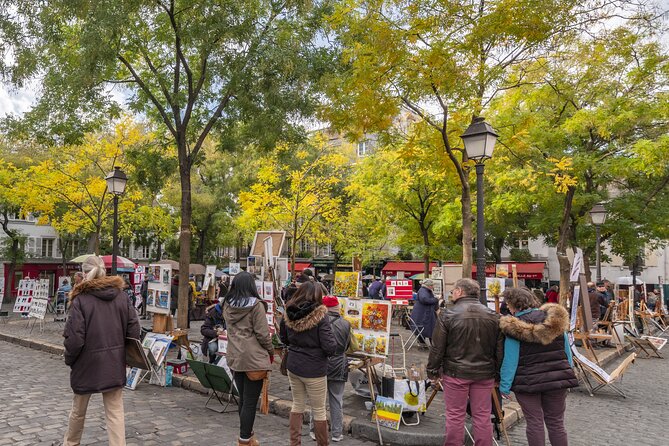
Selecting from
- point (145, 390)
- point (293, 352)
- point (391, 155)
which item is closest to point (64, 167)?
point (391, 155)

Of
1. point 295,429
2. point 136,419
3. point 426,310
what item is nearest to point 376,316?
point 295,429

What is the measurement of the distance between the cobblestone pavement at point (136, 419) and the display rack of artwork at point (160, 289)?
2.50 m

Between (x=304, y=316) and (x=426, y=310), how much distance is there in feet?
23.5

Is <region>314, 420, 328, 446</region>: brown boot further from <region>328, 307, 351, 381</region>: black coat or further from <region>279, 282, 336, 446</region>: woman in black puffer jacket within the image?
<region>328, 307, 351, 381</region>: black coat

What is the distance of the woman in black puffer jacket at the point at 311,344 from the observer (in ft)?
15.9

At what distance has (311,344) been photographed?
4863 mm

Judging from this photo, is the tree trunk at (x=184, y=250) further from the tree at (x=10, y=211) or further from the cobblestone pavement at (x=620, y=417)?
the tree at (x=10, y=211)

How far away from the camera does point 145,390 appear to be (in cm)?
816

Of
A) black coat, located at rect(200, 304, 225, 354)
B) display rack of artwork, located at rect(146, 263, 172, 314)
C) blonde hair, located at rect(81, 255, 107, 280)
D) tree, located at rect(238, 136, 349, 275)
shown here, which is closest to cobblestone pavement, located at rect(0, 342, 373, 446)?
black coat, located at rect(200, 304, 225, 354)

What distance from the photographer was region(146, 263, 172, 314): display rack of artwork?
35.6 ft

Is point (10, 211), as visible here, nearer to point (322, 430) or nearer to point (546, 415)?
point (322, 430)

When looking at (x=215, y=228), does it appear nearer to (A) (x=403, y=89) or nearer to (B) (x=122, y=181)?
(B) (x=122, y=181)

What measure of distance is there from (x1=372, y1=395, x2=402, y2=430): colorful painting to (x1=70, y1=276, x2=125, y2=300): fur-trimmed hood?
3382 mm

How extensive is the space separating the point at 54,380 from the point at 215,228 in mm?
23086
